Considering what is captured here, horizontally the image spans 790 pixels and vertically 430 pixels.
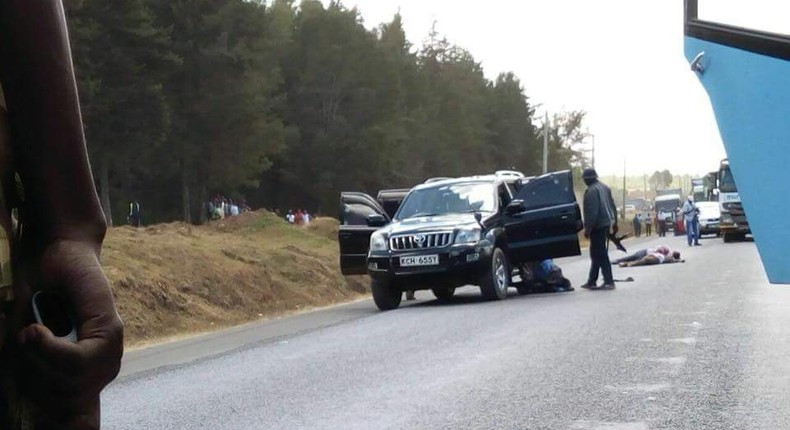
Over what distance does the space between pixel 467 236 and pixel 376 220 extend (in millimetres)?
1533

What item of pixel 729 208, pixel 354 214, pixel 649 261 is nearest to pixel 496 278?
pixel 354 214

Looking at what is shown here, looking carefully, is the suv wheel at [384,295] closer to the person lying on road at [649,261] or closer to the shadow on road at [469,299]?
the shadow on road at [469,299]

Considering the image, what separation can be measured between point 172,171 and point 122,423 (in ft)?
141

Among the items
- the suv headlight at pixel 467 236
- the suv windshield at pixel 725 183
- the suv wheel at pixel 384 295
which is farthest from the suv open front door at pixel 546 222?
the suv windshield at pixel 725 183

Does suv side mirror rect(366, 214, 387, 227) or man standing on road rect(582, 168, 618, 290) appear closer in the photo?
suv side mirror rect(366, 214, 387, 227)

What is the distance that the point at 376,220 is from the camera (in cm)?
1593

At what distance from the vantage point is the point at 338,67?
2623 inches

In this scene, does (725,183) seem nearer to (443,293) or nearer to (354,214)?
(443,293)

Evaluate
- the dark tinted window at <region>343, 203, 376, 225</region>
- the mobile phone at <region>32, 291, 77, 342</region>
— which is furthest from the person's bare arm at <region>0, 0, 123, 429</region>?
the dark tinted window at <region>343, 203, 376, 225</region>

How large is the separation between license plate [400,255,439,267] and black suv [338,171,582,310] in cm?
1

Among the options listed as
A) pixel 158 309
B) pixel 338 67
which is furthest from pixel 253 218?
pixel 338 67

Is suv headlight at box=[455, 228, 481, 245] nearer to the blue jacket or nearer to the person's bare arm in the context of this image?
the blue jacket

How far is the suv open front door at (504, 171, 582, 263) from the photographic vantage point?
1603cm

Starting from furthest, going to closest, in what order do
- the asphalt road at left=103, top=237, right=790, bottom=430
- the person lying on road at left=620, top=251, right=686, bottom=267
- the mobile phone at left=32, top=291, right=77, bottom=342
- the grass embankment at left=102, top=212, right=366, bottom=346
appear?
the person lying on road at left=620, top=251, right=686, bottom=267 → the grass embankment at left=102, top=212, right=366, bottom=346 → the asphalt road at left=103, top=237, right=790, bottom=430 → the mobile phone at left=32, top=291, right=77, bottom=342
